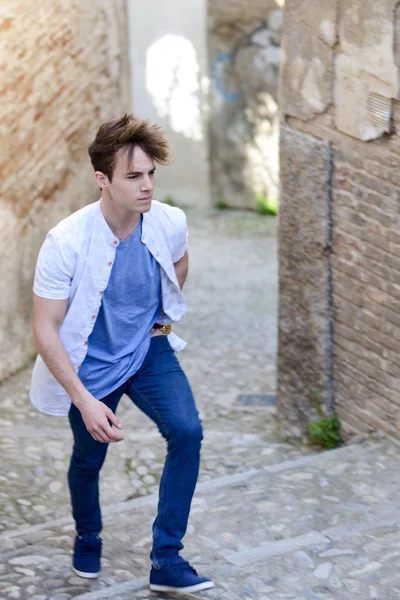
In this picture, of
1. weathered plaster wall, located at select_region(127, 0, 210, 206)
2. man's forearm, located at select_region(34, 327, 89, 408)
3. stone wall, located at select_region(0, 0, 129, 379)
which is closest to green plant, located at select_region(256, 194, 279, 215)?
weathered plaster wall, located at select_region(127, 0, 210, 206)

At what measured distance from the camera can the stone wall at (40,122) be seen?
631 cm

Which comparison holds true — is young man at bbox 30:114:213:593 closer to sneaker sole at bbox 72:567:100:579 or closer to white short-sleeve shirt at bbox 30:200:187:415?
white short-sleeve shirt at bbox 30:200:187:415

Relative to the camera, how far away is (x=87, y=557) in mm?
3723

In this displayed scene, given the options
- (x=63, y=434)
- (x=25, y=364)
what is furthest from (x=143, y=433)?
(x=25, y=364)

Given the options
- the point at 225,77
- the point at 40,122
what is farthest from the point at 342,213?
the point at 225,77

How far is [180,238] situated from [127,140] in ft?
1.66

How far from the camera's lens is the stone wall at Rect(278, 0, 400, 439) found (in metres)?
4.39

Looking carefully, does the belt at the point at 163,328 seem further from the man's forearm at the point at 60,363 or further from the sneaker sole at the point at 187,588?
the sneaker sole at the point at 187,588

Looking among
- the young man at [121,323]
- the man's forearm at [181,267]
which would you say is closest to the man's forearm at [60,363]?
the young man at [121,323]

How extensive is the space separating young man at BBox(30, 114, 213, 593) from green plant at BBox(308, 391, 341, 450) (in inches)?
72.7

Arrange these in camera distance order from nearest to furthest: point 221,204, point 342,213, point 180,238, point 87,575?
1. point 180,238
2. point 87,575
3. point 342,213
4. point 221,204

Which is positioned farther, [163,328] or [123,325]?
[163,328]

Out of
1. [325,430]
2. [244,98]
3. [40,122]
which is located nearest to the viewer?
[325,430]

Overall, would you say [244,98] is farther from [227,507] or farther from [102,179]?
[102,179]
